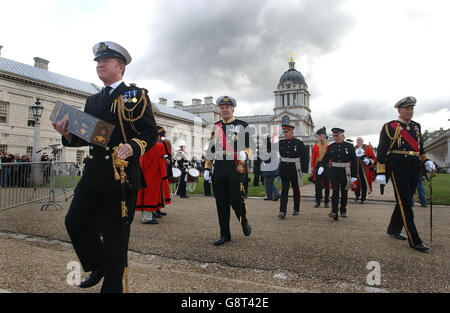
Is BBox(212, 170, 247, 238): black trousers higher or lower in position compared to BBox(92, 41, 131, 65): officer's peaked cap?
lower

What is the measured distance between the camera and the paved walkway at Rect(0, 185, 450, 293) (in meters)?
3.24

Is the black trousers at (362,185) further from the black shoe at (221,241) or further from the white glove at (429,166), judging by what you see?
the black shoe at (221,241)

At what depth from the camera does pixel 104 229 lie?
277 cm

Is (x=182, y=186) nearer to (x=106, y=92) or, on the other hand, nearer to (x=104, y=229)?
(x=106, y=92)

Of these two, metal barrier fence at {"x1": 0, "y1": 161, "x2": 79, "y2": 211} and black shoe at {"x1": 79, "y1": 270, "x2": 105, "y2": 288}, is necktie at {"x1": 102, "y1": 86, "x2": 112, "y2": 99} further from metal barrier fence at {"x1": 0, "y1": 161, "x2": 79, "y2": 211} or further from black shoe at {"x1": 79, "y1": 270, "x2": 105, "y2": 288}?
metal barrier fence at {"x1": 0, "y1": 161, "x2": 79, "y2": 211}

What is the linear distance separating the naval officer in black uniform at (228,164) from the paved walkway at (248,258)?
468 mm

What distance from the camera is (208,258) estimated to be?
424cm

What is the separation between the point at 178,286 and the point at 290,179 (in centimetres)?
552

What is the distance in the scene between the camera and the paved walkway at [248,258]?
3238 mm

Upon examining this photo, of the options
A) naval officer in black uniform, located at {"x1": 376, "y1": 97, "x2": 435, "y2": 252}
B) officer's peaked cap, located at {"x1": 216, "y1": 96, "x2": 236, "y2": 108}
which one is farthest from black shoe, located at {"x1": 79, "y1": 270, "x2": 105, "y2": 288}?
naval officer in black uniform, located at {"x1": 376, "y1": 97, "x2": 435, "y2": 252}

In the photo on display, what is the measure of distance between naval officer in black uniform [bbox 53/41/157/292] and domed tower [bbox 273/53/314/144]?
314 feet

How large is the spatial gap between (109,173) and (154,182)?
4616 mm

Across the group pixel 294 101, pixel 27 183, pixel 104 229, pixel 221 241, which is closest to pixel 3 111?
pixel 27 183
